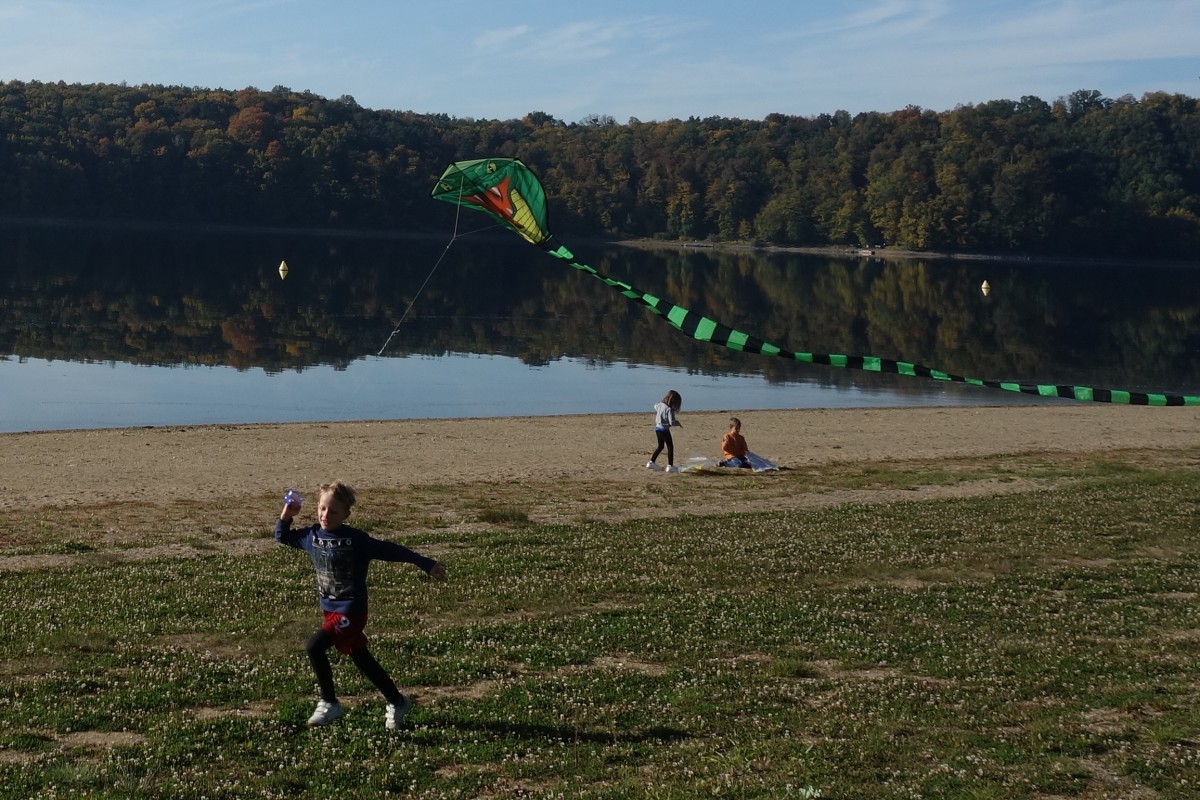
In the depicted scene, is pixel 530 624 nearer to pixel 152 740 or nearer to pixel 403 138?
pixel 152 740

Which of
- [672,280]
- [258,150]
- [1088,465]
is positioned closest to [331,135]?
[258,150]

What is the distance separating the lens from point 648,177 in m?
192

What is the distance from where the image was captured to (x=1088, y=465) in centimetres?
2833

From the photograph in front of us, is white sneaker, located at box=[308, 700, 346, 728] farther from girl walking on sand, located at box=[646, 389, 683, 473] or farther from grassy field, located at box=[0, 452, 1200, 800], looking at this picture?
girl walking on sand, located at box=[646, 389, 683, 473]

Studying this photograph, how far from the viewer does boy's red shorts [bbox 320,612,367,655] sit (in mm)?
9692

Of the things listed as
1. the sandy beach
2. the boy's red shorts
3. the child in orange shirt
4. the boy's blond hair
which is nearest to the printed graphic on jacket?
the boy's red shorts

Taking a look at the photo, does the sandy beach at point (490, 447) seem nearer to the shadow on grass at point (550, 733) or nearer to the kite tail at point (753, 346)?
the kite tail at point (753, 346)

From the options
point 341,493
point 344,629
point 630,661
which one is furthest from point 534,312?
point 344,629

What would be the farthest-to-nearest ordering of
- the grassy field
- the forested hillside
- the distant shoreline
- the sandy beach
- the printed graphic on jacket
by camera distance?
the forested hillside, the distant shoreline, the sandy beach, the printed graphic on jacket, the grassy field

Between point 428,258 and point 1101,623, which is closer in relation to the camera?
point 1101,623

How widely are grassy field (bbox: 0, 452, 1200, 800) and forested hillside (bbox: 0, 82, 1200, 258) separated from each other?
156770mm

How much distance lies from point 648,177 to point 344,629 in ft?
607

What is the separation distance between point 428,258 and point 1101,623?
117208mm

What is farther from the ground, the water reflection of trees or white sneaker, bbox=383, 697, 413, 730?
the water reflection of trees
